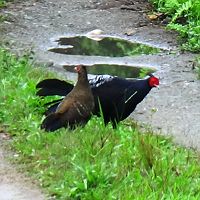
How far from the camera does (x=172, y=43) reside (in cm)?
1181

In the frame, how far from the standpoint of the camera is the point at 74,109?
6676 mm

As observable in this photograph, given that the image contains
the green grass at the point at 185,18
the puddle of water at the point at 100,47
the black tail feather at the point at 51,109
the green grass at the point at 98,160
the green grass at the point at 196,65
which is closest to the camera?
the green grass at the point at 98,160

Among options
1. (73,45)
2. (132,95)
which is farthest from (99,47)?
(132,95)

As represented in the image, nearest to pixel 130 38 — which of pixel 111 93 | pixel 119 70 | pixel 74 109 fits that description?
pixel 119 70

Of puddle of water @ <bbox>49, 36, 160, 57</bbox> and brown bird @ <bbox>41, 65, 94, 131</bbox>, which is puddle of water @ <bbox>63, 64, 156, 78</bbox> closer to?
puddle of water @ <bbox>49, 36, 160, 57</bbox>

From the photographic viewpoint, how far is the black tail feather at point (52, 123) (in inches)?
259

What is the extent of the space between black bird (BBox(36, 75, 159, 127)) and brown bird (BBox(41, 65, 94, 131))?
47cm

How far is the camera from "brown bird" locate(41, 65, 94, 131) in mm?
6629

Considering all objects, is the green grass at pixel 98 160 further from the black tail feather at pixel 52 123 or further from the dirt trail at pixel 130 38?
the dirt trail at pixel 130 38

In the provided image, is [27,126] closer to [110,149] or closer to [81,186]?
[110,149]

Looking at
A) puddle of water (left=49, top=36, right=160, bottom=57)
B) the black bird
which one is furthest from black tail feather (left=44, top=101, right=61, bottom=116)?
Result: puddle of water (left=49, top=36, right=160, bottom=57)

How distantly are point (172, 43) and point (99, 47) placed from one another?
43.8 inches

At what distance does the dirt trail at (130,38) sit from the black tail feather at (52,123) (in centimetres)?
59

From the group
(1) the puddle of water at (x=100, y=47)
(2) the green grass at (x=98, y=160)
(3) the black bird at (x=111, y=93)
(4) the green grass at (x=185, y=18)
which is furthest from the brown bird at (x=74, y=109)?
(4) the green grass at (x=185, y=18)
